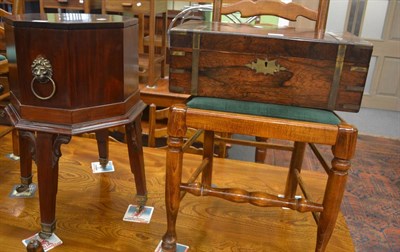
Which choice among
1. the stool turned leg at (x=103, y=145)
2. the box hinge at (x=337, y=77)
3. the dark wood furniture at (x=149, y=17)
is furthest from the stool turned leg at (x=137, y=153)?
the dark wood furniture at (x=149, y=17)

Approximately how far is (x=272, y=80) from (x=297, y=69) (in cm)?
8

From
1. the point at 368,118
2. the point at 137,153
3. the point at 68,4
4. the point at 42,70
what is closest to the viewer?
the point at 42,70

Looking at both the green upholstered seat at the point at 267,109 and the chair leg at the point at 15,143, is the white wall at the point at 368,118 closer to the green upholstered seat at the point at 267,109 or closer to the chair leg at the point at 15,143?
the green upholstered seat at the point at 267,109

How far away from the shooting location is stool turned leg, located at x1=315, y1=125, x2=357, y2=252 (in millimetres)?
1005

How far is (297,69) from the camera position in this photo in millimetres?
1056

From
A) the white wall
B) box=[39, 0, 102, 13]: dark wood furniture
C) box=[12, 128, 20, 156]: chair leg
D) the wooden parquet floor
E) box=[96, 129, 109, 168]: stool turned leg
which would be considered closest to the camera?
box=[96, 129, 109, 168]: stool turned leg

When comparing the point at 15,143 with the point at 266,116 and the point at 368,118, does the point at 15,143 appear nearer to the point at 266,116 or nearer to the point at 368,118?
the point at 266,116

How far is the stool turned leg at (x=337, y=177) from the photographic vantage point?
1.00 meters

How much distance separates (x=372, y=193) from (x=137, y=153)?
187 cm

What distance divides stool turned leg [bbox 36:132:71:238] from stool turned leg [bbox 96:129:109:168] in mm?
483

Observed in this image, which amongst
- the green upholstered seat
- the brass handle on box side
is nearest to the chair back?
the green upholstered seat

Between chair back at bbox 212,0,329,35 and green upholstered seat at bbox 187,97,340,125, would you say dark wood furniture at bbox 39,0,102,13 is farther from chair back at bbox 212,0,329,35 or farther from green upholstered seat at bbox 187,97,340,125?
green upholstered seat at bbox 187,97,340,125

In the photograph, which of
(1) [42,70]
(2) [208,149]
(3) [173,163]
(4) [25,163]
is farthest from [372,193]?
(1) [42,70]

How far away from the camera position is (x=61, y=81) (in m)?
1.04
